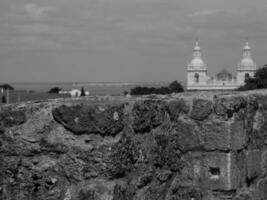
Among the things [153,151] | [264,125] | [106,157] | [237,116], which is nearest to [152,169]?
[153,151]

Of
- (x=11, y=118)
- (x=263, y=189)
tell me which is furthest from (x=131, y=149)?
(x=263, y=189)

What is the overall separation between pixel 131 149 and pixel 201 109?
0.49m

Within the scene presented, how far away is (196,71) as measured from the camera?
118 meters

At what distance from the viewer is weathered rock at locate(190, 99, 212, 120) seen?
11.0 feet

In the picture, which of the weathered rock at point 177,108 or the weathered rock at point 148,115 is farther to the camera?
the weathered rock at point 177,108

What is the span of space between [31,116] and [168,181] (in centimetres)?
78

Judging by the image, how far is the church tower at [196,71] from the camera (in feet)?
386

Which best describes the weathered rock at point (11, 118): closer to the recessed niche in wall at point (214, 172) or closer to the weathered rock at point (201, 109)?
the weathered rock at point (201, 109)

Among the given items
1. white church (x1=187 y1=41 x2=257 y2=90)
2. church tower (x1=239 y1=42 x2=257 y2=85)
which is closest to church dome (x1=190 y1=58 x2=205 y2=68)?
white church (x1=187 y1=41 x2=257 y2=90)

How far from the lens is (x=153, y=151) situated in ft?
10.6

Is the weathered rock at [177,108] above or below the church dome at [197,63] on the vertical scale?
below

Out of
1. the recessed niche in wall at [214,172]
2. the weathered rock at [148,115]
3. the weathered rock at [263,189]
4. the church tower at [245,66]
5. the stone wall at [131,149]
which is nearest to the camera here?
the stone wall at [131,149]

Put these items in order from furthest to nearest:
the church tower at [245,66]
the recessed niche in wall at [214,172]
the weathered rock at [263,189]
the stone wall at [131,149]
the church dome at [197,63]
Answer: the church dome at [197,63], the church tower at [245,66], the weathered rock at [263,189], the recessed niche in wall at [214,172], the stone wall at [131,149]

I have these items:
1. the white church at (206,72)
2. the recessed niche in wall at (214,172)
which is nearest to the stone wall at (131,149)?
the recessed niche in wall at (214,172)
